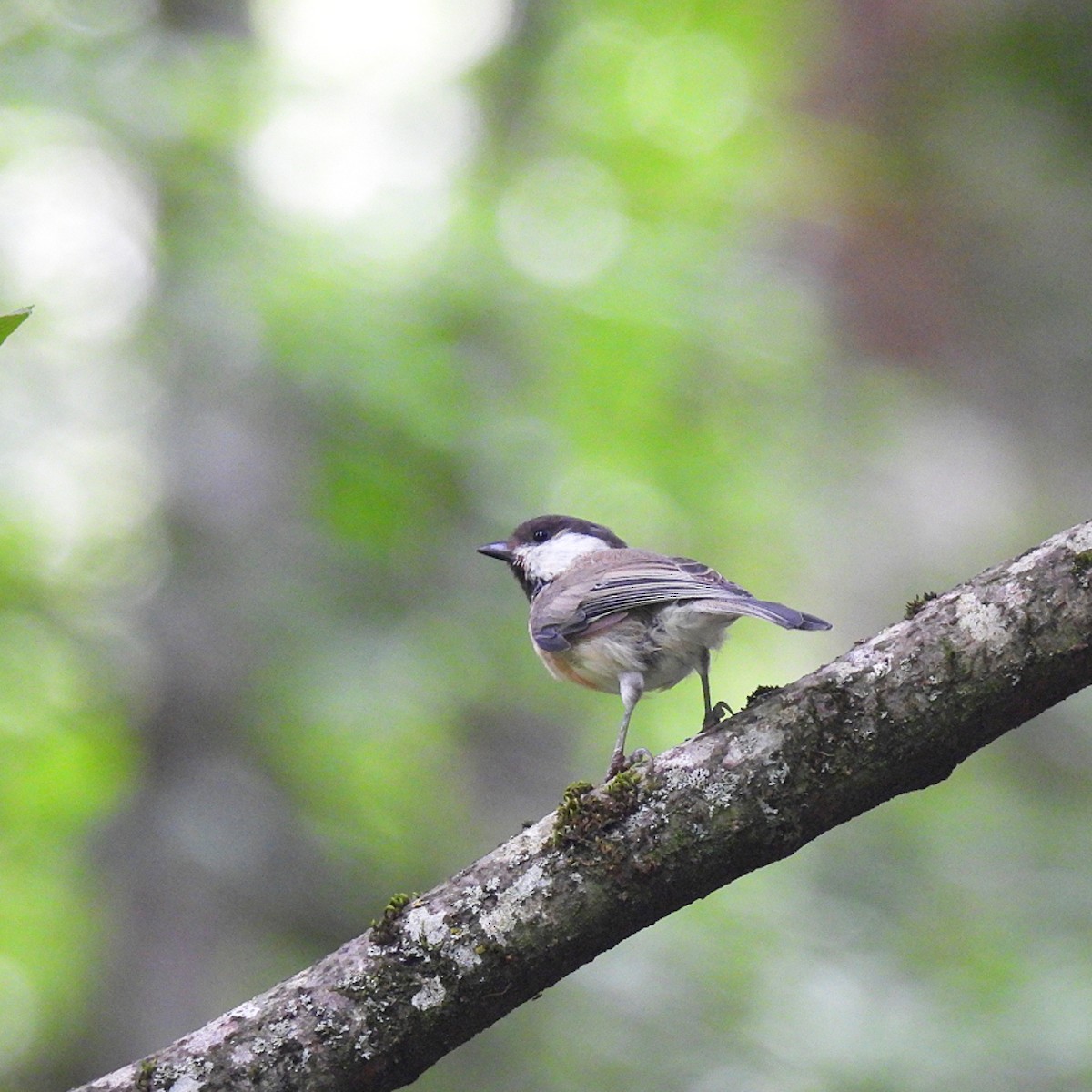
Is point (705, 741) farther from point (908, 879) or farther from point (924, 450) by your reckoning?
point (924, 450)

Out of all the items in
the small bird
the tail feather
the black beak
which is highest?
the black beak

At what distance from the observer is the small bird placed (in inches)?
120

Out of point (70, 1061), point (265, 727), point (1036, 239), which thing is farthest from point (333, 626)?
point (1036, 239)

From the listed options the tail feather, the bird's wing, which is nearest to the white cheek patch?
the bird's wing

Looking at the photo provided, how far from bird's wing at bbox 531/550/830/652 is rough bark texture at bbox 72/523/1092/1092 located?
77cm

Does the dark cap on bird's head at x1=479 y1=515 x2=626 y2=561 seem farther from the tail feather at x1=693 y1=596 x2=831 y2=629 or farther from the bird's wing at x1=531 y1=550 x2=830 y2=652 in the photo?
the tail feather at x1=693 y1=596 x2=831 y2=629

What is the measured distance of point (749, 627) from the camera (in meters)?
7.70

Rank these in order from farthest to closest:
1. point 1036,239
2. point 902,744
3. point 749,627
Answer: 1. point 749,627
2. point 1036,239
3. point 902,744

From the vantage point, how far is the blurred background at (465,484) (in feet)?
15.3

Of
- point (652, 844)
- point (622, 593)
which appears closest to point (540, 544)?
point (622, 593)

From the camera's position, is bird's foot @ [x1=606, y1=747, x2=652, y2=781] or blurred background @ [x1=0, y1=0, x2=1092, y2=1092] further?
blurred background @ [x1=0, y1=0, x2=1092, y2=1092]

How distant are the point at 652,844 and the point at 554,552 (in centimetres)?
229

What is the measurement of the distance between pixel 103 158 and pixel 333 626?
111 inches

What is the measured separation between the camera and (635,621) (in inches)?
126
